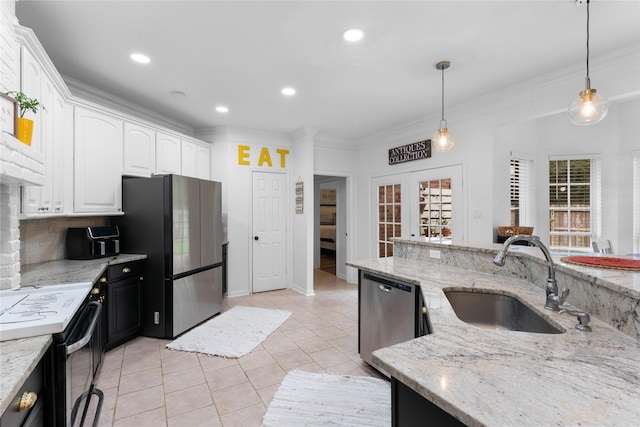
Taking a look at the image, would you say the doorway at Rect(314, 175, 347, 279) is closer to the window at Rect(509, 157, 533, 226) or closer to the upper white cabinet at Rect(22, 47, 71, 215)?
the window at Rect(509, 157, 533, 226)

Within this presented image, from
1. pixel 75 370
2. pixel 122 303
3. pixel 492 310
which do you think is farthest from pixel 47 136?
pixel 492 310

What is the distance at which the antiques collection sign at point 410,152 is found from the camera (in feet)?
13.5

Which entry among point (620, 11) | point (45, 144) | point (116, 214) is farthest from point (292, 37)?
point (116, 214)

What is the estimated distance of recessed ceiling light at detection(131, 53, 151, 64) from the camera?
2.47 m

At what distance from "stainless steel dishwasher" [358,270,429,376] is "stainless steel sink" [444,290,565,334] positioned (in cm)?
24

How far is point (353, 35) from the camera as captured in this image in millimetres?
2197

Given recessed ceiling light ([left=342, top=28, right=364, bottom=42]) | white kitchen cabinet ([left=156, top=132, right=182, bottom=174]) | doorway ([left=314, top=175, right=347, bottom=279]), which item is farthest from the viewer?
doorway ([left=314, top=175, right=347, bottom=279])

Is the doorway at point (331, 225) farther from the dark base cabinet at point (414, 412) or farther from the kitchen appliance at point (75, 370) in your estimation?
the dark base cabinet at point (414, 412)

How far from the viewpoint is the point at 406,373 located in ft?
2.72

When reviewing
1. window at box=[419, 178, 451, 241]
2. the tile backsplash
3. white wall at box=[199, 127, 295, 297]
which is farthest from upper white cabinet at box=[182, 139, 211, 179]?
window at box=[419, 178, 451, 241]

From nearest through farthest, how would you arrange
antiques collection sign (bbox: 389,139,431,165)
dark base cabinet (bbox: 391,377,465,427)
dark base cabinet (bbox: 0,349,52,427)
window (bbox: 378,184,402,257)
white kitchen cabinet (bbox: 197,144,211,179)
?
dark base cabinet (bbox: 391,377,465,427) < dark base cabinet (bbox: 0,349,52,427) < antiques collection sign (bbox: 389,139,431,165) < white kitchen cabinet (bbox: 197,144,211,179) < window (bbox: 378,184,402,257)

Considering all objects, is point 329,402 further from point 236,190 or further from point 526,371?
point 236,190

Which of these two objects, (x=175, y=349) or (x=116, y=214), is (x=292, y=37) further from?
(x=175, y=349)

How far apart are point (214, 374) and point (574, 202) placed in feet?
16.4
